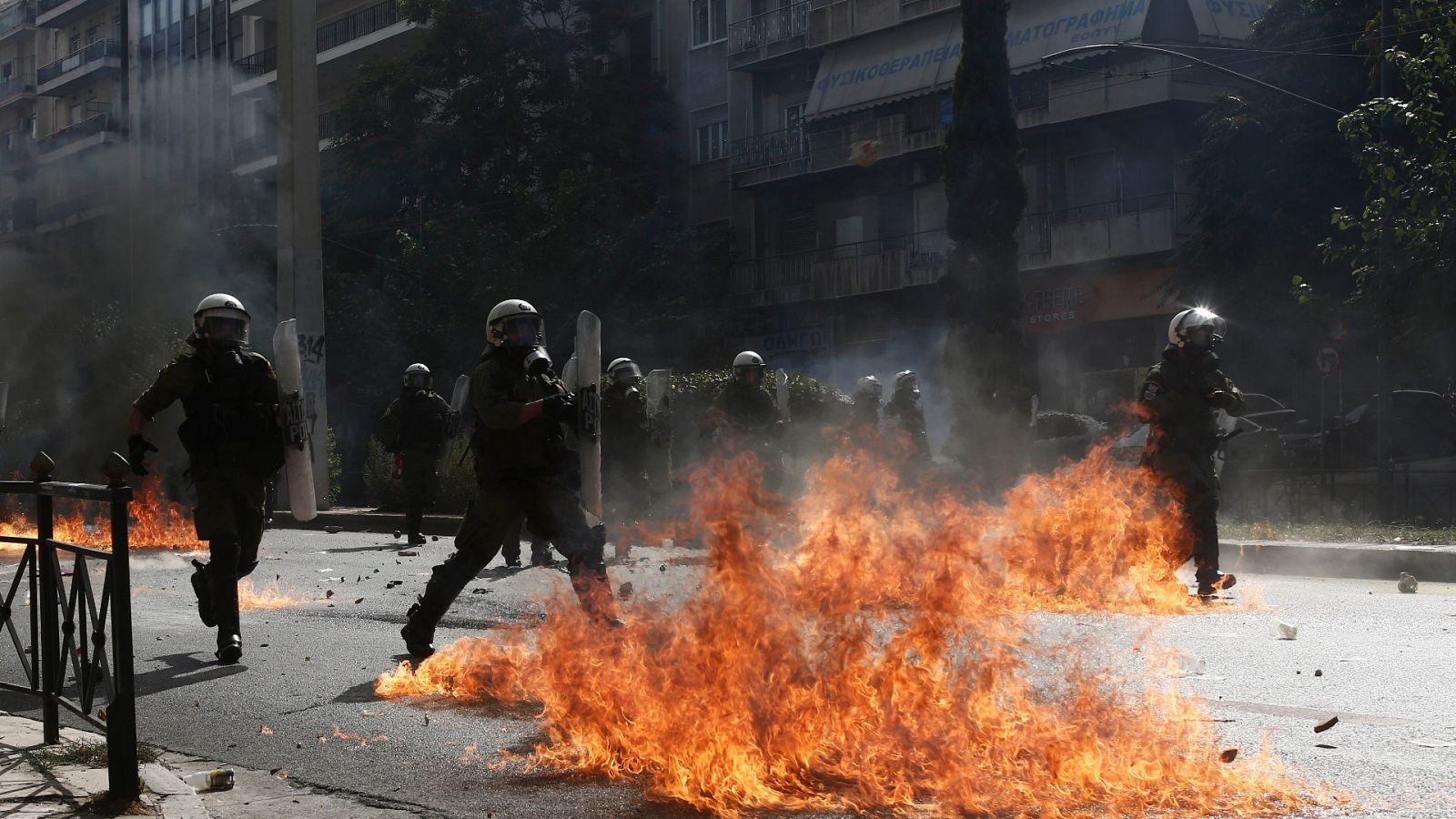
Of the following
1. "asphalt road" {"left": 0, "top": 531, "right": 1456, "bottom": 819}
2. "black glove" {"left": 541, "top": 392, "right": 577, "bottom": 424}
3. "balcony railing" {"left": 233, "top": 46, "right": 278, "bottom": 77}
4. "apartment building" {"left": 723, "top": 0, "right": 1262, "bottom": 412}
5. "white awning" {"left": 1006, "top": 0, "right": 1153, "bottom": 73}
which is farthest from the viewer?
"balcony railing" {"left": 233, "top": 46, "right": 278, "bottom": 77}

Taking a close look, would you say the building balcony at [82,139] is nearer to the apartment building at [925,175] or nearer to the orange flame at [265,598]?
the apartment building at [925,175]

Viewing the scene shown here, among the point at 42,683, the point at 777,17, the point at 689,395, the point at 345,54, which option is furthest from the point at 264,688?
the point at 345,54

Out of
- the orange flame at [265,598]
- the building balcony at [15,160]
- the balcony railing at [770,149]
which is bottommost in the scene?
the orange flame at [265,598]

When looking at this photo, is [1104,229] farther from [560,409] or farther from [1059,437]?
[560,409]

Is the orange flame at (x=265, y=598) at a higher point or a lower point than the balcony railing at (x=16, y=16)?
lower

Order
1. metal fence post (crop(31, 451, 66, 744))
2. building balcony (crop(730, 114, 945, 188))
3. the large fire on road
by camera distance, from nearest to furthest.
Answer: the large fire on road < metal fence post (crop(31, 451, 66, 744)) < building balcony (crop(730, 114, 945, 188))

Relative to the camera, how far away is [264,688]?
21.9 feet

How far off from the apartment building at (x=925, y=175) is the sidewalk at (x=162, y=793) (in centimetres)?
2231

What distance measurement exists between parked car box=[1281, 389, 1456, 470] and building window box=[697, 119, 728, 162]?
1568cm

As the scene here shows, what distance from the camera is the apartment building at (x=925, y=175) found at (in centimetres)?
2775

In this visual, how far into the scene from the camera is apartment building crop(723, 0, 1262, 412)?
91.0 ft

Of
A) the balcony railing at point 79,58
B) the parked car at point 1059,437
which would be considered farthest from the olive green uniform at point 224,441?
the balcony railing at point 79,58

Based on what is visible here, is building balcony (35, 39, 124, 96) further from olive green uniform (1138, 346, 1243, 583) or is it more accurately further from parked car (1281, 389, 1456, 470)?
olive green uniform (1138, 346, 1243, 583)

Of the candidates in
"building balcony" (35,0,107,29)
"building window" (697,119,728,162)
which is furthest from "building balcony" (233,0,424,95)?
"building window" (697,119,728,162)
